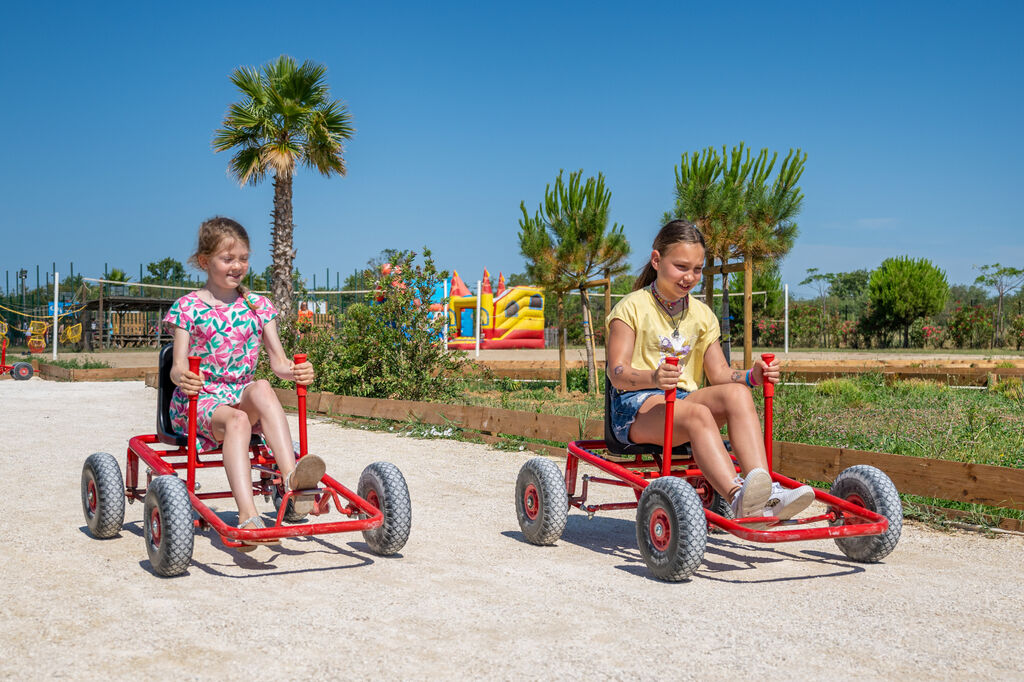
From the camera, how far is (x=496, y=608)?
3.26m

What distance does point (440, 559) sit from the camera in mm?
4027

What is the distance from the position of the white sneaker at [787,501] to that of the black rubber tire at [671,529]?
289mm

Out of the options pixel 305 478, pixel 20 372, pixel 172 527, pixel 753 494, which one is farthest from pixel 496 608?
pixel 20 372

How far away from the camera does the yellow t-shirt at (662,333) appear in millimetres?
4172

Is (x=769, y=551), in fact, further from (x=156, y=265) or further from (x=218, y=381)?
(x=156, y=265)

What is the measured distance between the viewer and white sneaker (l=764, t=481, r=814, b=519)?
3.47m

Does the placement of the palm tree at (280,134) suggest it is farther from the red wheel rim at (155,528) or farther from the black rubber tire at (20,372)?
the red wheel rim at (155,528)

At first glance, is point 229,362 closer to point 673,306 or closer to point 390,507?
point 390,507

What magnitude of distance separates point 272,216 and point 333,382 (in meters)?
6.39

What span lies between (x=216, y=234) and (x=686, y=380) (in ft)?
7.38

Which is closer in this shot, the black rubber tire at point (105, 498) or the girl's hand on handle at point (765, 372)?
the girl's hand on handle at point (765, 372)

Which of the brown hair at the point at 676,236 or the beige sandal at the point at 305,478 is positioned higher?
the brown hair at the point at 676,236

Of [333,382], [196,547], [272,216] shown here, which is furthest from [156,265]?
[196,547]

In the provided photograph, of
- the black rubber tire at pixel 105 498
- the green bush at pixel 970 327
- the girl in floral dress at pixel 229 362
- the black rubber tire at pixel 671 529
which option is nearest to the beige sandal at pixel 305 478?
the girl in floral dress at pixel 229 362
